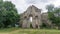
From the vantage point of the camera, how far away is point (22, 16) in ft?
160

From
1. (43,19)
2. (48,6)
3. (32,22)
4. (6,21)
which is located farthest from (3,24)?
(48,6)

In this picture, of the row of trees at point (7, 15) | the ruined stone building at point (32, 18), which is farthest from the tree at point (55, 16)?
the row of trees at point (7, 15)

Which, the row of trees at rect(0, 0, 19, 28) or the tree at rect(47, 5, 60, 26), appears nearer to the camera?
the row of trees at rect(0, 0, 19, 28)

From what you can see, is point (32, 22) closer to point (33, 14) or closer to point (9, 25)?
point (33, 14)

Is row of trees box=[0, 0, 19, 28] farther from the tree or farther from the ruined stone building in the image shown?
the tree

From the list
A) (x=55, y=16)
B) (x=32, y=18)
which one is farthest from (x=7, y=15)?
(x=55, y=16)

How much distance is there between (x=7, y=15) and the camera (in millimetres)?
47625

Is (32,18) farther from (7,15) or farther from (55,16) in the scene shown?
(55,16)

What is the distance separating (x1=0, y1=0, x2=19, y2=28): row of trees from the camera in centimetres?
4657

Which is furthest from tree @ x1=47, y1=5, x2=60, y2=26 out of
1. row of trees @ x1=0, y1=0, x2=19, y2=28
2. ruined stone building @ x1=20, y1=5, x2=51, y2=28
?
row of trees @ x1=0, y1=0, x2=19, y2=28

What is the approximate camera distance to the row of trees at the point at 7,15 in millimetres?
46572

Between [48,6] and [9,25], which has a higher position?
[48,6]

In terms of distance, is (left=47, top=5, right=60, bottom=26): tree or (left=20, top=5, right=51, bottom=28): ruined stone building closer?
(left=20, top=5, right=51, bottom=28): ruined stone building

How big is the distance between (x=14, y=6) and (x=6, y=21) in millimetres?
6792
